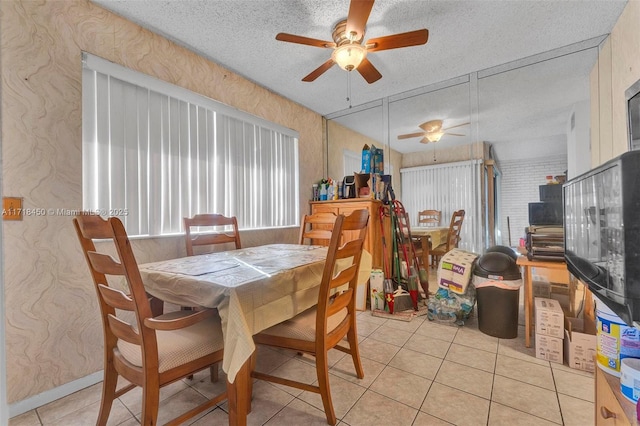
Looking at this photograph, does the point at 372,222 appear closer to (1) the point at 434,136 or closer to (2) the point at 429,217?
(2) the point at 429,217

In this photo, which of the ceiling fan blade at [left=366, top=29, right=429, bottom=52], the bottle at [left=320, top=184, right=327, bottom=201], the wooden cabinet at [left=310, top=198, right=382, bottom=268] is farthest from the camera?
the bottle at [left=320, top=184, right=327, bottom=201]

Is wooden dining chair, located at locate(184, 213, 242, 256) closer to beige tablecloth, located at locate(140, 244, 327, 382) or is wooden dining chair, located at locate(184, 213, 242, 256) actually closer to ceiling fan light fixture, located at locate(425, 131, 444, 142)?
beige tablecloth, located at locate(140, 244, 327, 382)

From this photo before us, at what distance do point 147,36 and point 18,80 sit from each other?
943mm

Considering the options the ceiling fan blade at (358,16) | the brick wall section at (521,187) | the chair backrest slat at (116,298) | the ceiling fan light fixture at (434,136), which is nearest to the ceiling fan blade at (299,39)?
the ceiling fan blade at (358,16)

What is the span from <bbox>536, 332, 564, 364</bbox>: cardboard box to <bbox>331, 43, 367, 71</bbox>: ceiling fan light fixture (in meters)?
2.39

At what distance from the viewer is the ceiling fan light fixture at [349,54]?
1.92 metres

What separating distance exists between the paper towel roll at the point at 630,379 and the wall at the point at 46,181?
259 cm

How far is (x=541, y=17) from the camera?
2.15 meters

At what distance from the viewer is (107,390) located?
1.29m

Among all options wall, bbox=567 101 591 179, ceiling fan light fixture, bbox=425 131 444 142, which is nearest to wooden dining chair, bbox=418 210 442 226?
ceiling fan light fixture, bbox=425 131 444 142

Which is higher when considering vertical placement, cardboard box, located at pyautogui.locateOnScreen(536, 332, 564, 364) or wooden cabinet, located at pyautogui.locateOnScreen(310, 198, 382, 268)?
wooden cabinet, located at pyautogui.locateOnScreen(310, 198, 382, 268)

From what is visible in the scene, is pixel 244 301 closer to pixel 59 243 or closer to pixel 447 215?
pixel 59 243

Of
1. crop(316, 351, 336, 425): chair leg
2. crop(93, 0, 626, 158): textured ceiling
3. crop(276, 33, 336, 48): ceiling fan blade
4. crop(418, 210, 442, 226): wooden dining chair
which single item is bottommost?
crop(316, 351, 336, 425): chair leg

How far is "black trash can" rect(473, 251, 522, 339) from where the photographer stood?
2236mm
